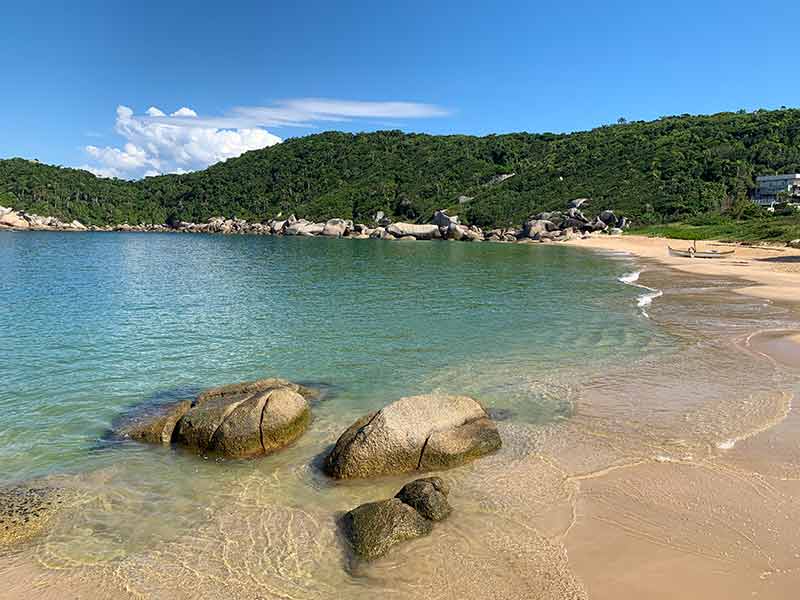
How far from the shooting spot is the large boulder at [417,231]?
98.0m

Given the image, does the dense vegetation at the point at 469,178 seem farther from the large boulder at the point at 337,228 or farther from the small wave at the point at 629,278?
the small wave at the point at 629,278

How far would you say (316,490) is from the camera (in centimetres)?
816

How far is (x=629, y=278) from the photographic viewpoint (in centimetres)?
3575

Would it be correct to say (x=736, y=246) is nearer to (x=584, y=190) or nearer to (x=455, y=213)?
(x=584, y=190)

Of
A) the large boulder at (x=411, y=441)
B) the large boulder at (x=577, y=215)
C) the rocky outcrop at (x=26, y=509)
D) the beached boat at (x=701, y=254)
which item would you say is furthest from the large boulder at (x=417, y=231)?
the rocky outcrop at (x=26, y=509)

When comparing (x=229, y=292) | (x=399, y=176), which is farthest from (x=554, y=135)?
(x=229, y=292)

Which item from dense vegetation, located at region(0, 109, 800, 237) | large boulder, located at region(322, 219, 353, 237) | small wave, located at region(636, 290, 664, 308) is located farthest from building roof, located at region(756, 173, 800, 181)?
large boulder, located at region(322, 219, 353, 237)

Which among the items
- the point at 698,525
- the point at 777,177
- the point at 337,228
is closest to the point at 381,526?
the point at 698,525

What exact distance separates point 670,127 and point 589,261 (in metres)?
87.8

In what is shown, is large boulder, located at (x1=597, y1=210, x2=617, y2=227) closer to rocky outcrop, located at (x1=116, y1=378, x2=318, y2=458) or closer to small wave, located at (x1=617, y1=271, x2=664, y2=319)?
small wave, located at (x1=617, y1=271, x2=664, y2=319)

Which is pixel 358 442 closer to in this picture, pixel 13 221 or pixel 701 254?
pixel 701 254

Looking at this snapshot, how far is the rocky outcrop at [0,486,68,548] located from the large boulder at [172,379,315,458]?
2.19 meters

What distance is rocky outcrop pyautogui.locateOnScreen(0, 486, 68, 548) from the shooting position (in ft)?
23.0

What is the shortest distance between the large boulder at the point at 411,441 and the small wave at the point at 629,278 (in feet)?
88.9
